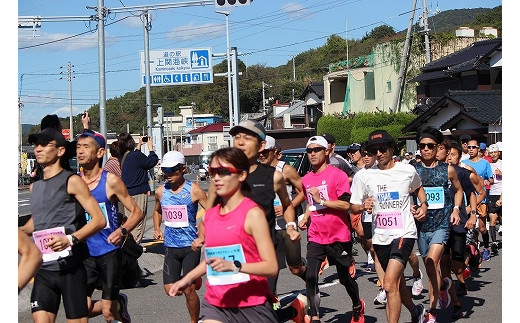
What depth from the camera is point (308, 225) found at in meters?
9.05

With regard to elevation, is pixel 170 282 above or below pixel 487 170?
below

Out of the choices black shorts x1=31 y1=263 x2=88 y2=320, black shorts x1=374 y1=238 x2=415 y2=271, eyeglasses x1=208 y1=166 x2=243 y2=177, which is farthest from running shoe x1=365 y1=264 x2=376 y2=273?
eyeglasses x1=208 y1=166 x2=243 y2=177

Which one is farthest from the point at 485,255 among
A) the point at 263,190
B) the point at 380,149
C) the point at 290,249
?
the point at 263,190

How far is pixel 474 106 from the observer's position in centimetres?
3288

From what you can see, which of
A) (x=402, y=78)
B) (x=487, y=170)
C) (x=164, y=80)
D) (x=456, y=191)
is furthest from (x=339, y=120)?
(x=456, y=191)

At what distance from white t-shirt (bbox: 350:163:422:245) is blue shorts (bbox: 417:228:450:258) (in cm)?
90

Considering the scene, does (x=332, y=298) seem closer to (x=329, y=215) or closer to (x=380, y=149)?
(x=329, y=215)

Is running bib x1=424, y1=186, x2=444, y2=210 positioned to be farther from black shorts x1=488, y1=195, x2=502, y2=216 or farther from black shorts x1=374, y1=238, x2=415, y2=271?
black shorts x1=488, y1=195, x2=502, y2=216

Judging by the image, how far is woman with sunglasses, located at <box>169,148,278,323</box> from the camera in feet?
17.2

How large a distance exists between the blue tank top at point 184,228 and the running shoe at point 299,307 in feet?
4.79

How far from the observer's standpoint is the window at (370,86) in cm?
5431

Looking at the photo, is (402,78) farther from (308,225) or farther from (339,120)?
(308,225)

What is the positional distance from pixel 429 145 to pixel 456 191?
28.3 inches

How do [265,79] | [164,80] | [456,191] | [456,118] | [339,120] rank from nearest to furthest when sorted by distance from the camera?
[456,191]
[456,118]
[164,80]
[339,120]
[265,79]
